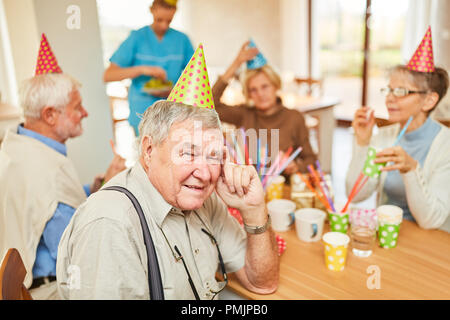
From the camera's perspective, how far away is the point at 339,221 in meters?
1.41

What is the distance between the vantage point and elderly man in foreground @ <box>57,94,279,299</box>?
3.02ft

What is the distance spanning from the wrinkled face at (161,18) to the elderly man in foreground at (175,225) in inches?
53.6

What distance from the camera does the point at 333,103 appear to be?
12.7ft

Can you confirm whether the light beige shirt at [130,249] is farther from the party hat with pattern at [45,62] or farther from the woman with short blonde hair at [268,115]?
the woman with short blonde hair at [268,115]

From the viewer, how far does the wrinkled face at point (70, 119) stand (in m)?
1.61

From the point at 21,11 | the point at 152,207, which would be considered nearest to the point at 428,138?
the point at 152,207

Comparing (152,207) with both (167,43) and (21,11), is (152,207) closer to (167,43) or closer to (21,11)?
(167,43)

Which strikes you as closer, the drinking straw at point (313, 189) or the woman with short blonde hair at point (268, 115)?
the drinking straw at point (313, 189)

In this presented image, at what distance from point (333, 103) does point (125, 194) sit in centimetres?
317

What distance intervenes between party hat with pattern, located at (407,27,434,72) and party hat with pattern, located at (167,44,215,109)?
96cm

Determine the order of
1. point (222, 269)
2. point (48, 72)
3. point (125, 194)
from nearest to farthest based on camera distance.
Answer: point (125, 194)
point (222, 269)
point (48, 72)

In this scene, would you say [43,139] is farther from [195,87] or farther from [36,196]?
[195,87]

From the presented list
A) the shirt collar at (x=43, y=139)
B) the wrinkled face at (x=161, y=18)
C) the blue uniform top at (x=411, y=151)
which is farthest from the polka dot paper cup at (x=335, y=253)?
the wrinkled face at (x=161, y=18)

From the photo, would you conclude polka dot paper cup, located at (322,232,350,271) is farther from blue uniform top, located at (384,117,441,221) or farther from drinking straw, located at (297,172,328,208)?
blue uniform top, located at (384,117,441,221)
